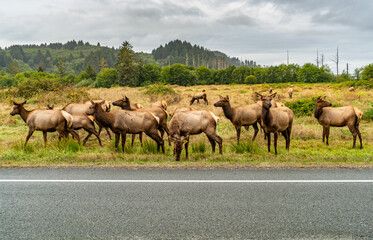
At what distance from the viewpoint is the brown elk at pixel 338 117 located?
42.7ft

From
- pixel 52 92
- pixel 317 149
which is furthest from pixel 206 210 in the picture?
pixel 52 92

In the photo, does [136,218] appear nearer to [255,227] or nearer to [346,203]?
[255,227]

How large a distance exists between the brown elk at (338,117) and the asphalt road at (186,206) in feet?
18.2

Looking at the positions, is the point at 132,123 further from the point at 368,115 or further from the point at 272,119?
the point at 368,115

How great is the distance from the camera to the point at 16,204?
568 centimetres

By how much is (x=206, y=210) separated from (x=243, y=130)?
1157cm

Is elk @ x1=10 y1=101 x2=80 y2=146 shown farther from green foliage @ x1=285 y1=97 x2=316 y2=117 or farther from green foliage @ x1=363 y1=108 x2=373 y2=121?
green foliage @ x1=363 y1=108 x2=373 y2=121

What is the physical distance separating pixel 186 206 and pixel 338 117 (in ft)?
34.2

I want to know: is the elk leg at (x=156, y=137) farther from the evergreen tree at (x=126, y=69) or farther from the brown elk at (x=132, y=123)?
the evergreen tree at (x=126, y=69)

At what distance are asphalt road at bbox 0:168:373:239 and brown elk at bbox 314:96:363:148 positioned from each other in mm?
5561

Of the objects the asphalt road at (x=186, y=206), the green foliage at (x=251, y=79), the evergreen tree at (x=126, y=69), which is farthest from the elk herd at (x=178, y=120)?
the green foliage at (x=251, y=79)

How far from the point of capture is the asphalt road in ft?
14.9

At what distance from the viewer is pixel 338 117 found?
43.8 feet

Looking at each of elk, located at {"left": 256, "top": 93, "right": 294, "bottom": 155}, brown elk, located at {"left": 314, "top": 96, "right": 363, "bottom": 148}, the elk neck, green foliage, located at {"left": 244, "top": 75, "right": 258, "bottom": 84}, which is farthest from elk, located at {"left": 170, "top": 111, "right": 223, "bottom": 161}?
green foliage, located at {"left": 244, "top": 75, "right": 258, "bottom": 84}
